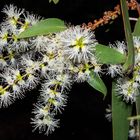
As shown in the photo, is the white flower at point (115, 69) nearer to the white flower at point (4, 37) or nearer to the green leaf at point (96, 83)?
the green leaf at point (96, 83)

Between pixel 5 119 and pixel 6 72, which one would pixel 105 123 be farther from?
pixel 6 72

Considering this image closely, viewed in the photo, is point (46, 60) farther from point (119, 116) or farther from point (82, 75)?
point (119, 116)

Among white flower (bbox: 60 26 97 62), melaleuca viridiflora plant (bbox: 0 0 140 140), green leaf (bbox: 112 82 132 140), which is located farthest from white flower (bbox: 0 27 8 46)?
green leaf (bbox: 112 82 132 140)

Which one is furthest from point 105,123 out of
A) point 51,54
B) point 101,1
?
point 51,54

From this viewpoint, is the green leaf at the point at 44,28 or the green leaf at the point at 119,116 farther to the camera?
the green leaf at the point at 119,116

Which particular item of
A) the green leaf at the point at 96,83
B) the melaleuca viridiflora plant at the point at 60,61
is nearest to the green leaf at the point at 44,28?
the melaleuca viridiflora plant at the point at 60,61

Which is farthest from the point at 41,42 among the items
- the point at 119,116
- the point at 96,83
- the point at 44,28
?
the point at 119,116

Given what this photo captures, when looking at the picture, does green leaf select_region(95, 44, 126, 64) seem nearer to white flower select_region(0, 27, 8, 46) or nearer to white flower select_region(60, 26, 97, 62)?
white flower select_region(60, 26, 97, 62)
